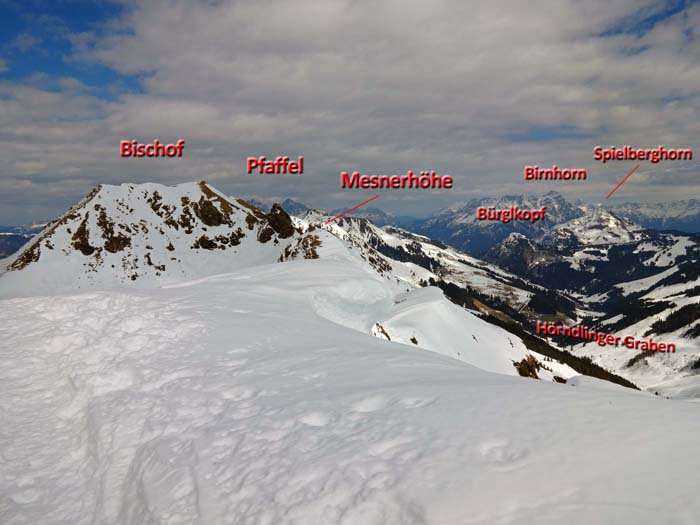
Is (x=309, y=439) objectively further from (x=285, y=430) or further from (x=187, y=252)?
(x=187, y=252)

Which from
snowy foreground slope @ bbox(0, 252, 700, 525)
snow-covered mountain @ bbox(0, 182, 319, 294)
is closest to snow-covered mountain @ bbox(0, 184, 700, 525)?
snowy foreground slope @ bbox(0, 252, 700, 525)

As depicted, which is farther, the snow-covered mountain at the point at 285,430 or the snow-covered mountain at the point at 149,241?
the snow-covered mountain at the point at 149,241

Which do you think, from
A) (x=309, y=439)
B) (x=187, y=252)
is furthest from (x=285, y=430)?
(x=187, y=252)

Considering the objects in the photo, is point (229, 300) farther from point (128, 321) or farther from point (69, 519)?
point (69, 519)

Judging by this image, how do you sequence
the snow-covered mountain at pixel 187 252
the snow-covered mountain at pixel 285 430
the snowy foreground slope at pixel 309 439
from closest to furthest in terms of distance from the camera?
the snowy foreground slope at pixel 309 439 < the snow-covered mountain at pixel 285 430 < the snow-covered mountain at pixel 187 252

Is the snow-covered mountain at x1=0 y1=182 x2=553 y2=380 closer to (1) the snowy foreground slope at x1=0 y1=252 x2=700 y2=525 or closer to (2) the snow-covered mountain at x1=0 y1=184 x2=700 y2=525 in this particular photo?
(2) the snow-covered mountain at x1=0 y1=184 x2=700 y2=525

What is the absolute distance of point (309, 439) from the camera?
26.8 feet

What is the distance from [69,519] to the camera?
298 inches

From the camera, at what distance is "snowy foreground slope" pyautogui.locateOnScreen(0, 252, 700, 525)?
210 inches

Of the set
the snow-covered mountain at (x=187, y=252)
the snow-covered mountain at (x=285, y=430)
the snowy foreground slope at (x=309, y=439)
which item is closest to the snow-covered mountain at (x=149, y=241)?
the snow-covered mountain at (x=187, y=252)

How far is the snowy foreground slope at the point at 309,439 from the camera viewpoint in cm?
534

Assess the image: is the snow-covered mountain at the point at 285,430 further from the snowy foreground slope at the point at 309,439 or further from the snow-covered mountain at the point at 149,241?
the snow-covered mountain at the point at 149,241

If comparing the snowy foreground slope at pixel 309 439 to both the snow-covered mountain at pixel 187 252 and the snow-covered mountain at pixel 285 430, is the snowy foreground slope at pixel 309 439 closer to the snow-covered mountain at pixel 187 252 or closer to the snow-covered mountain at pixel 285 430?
the snow-covered mountain at pixel 285 430

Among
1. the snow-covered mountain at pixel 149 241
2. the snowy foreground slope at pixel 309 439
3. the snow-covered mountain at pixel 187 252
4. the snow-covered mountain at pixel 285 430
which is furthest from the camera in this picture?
the snow-covered mountain at pixel 149 241
